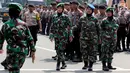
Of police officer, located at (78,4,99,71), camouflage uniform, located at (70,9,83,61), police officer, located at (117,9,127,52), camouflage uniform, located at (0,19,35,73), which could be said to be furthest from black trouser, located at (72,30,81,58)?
camouflage uniform, located at (0,19,35,73)

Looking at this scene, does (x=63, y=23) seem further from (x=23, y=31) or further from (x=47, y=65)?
(x=23, y=31)

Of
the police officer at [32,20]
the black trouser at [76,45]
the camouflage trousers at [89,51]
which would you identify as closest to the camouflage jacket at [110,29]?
the camouflage trousers at [89,51]

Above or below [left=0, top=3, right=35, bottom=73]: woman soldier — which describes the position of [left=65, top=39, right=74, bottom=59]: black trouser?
below

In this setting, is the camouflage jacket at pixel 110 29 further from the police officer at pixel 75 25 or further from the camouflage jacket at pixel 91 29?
the police officer at pixel 75 25

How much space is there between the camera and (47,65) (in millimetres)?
10758

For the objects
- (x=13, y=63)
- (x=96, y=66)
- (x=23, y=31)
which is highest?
(x=23, y=31)

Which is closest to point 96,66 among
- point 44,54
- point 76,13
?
point 76,13

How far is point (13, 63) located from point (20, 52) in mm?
225

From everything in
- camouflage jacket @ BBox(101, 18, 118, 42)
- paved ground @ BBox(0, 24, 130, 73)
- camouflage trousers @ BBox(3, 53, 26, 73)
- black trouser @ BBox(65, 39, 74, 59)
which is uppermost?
camouflage jacket @ BBox(101, 18, 118, 42)

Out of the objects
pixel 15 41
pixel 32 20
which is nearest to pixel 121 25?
pixel 32 20

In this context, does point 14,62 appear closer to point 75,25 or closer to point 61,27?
point 61,27

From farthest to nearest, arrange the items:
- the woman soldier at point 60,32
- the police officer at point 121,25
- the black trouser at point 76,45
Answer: the police officer at point 121,25 → the black trouser at point 76,45 → the woman soldier at point 60,32

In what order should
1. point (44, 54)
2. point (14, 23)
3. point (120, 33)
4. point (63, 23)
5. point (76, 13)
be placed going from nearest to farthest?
point (14, 23) → point (63, 23) → point (76, 13) → point (44, 54) → point (120, 33)

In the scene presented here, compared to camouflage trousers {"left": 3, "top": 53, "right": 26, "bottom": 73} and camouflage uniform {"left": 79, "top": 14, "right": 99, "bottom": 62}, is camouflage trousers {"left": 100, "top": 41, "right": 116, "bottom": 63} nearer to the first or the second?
camouflage uniform {"left": 79, "top": 14, "right": 99, "bottom": 62}
